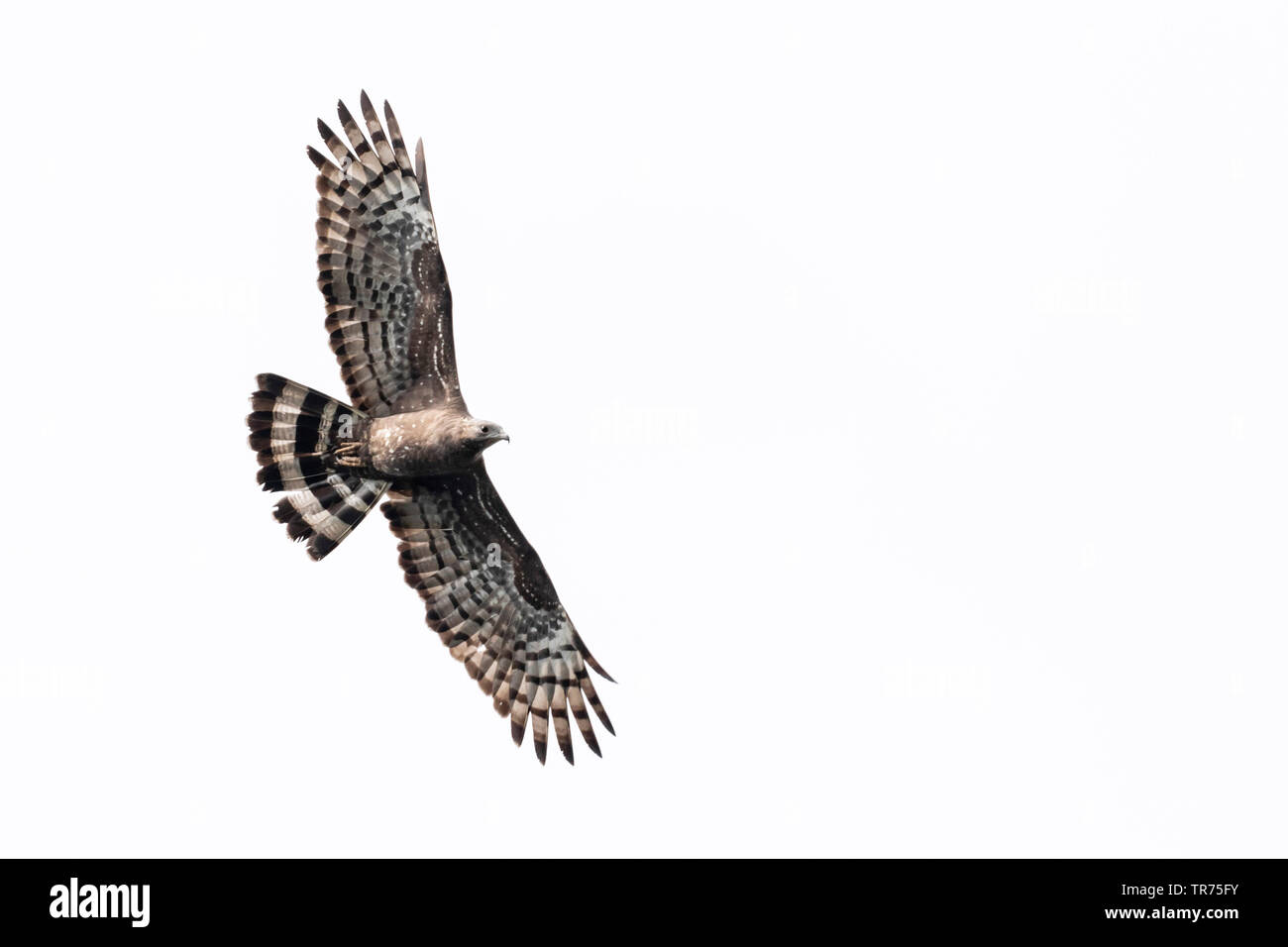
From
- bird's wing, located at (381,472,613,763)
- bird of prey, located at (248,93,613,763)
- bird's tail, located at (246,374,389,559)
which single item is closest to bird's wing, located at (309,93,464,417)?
bird of prey, located at (248,93,613,763)

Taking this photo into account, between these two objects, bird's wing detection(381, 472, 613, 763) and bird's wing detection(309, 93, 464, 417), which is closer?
bird's wing detection(309, 93, 464, 417)

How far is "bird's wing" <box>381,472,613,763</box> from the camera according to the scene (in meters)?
22.5

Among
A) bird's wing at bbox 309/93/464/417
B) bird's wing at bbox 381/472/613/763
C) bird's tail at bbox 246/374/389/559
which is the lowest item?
bird's wing at bbox 381/472/613/763

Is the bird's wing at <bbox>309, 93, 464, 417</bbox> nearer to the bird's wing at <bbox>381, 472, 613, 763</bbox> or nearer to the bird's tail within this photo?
the bird's tail

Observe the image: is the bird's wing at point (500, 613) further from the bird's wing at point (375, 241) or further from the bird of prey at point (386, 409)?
the bird's wing at point (375, 241)

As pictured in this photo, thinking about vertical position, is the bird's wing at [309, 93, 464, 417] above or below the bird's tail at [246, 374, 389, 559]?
above

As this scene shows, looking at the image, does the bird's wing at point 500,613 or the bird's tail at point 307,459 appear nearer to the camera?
the bird's tail at point 307,459

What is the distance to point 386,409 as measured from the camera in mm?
21484

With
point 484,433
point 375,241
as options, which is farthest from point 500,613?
point 375,241

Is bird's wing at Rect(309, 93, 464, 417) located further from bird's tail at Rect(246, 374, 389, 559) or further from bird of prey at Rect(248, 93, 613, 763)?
bird's tail at Rect(246, 374, 389, 559)

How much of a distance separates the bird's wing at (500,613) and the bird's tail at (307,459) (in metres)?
0.63

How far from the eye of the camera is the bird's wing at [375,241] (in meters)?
21.2

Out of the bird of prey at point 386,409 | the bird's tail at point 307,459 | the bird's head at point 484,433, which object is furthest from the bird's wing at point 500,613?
the bird's head at point 484,433

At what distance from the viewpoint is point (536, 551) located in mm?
22625
